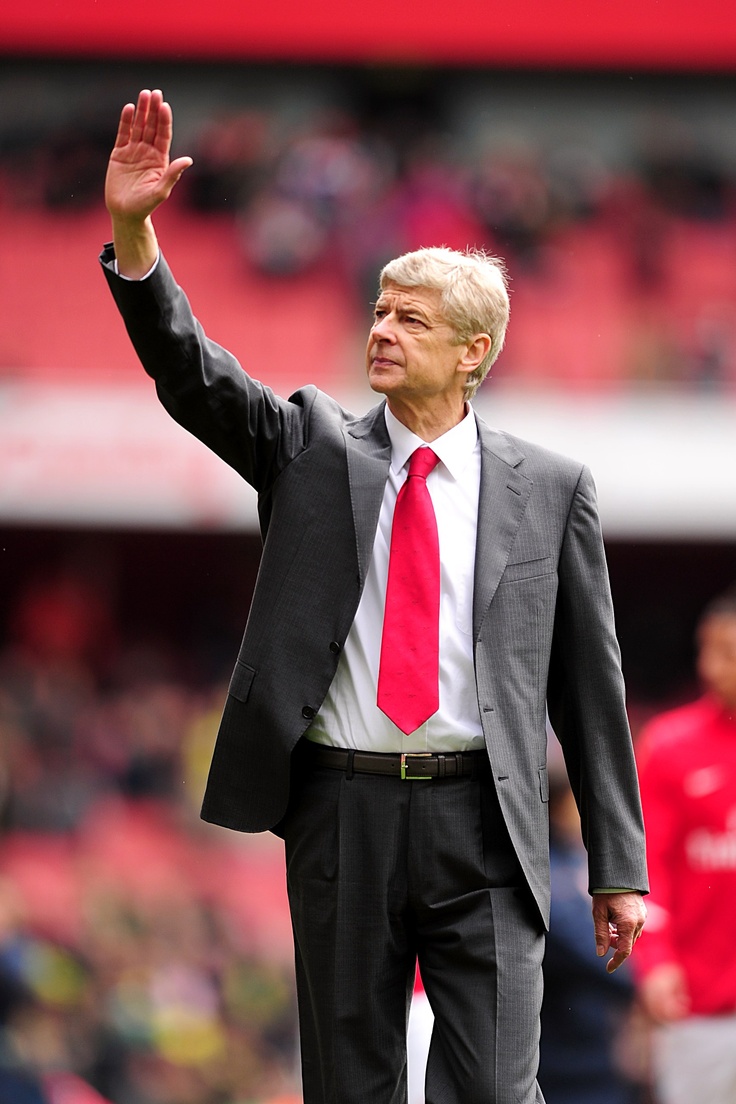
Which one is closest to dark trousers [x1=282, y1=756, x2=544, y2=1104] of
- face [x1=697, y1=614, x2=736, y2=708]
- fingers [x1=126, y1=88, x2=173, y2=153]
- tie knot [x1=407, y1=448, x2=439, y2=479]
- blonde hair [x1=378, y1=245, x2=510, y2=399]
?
tie knot [x1=407, y1=448, x2=439, y2=479]

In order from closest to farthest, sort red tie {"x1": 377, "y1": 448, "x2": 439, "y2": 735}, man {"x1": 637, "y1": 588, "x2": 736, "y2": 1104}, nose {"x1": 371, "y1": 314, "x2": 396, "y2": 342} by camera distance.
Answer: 1. red tie {"x1": 377, "y1": 448, "x2": 439, "y2": 735}
2. nose {"x1": 371, "y1": 314, "x2": 396, "y2": 342}
3. man {"x1": 637, "y1": 588, "x2": 736, "y2": 1104}

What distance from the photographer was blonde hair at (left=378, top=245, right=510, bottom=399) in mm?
2928

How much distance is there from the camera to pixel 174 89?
14.7 metres

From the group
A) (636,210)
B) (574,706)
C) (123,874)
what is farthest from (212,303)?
(574,706)

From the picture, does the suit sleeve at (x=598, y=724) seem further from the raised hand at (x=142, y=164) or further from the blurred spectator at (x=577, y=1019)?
the blurred spectator at (x=577, y=1019)

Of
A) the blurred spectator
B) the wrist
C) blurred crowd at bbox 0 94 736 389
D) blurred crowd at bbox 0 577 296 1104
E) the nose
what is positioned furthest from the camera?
blurred crowd at bbox 0 94 736 389

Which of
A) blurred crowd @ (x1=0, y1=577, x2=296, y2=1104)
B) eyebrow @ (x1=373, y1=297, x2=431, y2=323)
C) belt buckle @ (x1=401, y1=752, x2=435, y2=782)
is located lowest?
blurred crowd @ (x1=0, y1=577, x2=296, y2=1104)

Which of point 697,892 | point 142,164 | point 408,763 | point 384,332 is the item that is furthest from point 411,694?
point 697,892

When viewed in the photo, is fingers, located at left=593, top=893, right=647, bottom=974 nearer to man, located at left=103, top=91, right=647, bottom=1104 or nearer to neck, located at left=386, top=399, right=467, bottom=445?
man, located at left=103, top=91, right=647, bottom=1104

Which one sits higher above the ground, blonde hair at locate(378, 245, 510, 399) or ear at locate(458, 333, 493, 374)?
blonde hair at locate(378, 245, 510, 399)

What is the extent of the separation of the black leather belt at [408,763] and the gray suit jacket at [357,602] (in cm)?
6

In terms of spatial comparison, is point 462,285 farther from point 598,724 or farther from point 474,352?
point 598,724

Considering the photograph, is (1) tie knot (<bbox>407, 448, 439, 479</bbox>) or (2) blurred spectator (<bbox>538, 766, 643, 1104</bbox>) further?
(2) blurred spectator (<bbox>538, 766, 643, 1104</bbox>)

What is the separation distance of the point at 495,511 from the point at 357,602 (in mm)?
307
